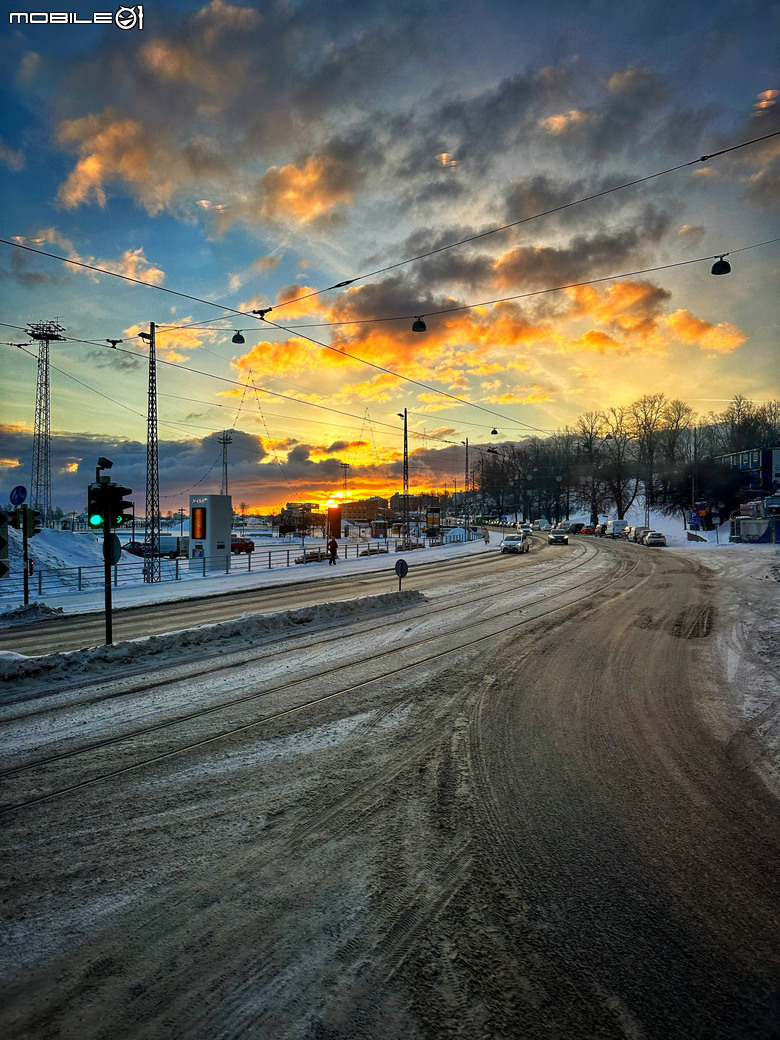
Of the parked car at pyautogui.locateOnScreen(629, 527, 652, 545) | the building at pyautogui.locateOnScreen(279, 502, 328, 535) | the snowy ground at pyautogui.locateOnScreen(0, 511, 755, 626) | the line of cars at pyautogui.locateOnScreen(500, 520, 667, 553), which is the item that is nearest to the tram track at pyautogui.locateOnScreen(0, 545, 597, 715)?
the snowy ground at pyautogui.locateOnScreen(0, 511, 755, 626)

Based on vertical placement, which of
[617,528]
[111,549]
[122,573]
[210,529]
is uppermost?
[111,549]

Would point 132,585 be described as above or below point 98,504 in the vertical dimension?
below

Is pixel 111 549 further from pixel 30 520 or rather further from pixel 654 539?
pixel 654 539

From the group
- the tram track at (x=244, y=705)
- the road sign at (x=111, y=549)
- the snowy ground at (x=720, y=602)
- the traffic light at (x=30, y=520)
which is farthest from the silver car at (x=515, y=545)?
the road sign at (x=111, y=549)

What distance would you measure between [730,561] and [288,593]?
25405 millimetres

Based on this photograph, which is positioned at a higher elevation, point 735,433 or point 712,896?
point 735,433

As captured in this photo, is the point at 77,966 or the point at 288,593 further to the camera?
the point at 288,593

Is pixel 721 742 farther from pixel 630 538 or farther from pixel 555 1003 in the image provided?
pixel 630 538

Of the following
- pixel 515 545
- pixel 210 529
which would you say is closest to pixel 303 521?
pixel 515 545

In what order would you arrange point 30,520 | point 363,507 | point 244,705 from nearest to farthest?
point 244,705
point 30,520
point 363,507

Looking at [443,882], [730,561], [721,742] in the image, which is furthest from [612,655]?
[730,561]

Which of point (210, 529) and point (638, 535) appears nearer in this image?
point (210, 529)

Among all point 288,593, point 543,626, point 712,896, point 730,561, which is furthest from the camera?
point 730,561

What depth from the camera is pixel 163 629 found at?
44.5 feet
